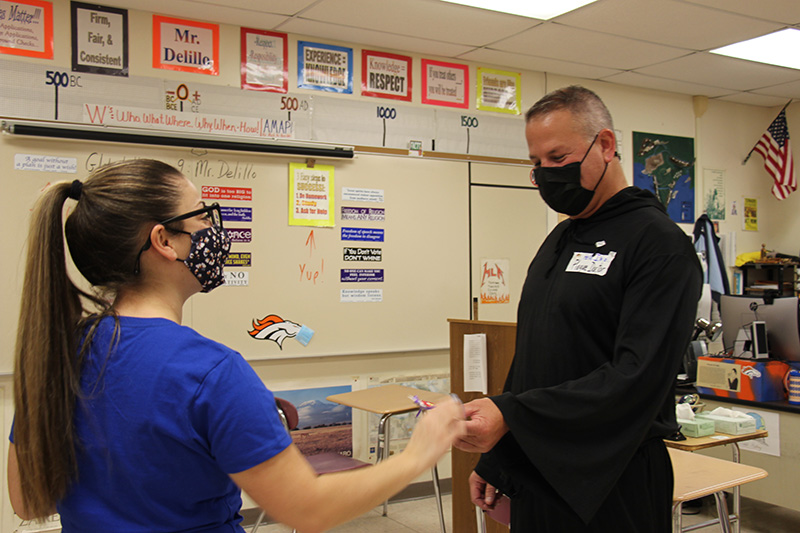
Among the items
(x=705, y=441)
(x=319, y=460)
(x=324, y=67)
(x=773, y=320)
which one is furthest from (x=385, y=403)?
(x=773, y=320)

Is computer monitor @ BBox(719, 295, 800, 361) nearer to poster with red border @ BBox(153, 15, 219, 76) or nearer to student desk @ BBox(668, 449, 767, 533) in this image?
student desk @ BBox(668, 449, 767, 533)

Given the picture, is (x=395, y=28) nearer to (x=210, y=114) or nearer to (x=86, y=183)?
(x=210, y=114)

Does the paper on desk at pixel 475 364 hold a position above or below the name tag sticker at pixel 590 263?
below

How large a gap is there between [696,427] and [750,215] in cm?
409

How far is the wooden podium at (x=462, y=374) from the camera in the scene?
2.93 m

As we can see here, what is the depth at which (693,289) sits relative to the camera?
1.39 m

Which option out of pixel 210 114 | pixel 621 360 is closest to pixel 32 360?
pixel 621 360

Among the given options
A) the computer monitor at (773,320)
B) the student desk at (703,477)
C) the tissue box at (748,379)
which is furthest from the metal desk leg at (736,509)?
the computer monitor at (773,320)

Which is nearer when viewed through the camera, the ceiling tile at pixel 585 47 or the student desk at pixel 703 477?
the student desk at pixel 703 477

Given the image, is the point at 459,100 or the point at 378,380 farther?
the point at 459,100

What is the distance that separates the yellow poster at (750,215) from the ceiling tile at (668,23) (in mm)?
2312

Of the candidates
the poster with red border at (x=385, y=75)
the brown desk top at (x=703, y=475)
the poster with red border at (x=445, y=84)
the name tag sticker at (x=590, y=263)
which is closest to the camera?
the name tag sticker at (x=590, y=263)

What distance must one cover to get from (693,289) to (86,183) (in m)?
1.22

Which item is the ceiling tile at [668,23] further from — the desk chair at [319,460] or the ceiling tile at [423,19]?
the desk chair at [319,460]
